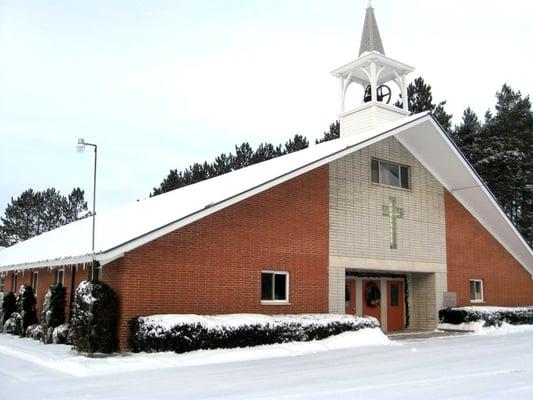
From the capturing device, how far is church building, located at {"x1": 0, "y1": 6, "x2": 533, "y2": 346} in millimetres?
16078

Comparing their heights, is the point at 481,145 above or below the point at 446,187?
above

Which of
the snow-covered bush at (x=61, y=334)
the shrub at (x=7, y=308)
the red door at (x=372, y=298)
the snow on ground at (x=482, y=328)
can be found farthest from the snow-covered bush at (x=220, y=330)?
the shrub at (x=7, y=308)

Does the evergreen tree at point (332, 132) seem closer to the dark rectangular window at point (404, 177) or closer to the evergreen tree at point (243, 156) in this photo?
the evergreen tree at point (243, 156)

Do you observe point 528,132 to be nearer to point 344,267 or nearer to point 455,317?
point 455,317

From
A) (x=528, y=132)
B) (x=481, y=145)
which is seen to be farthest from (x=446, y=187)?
(x=528, y=132)

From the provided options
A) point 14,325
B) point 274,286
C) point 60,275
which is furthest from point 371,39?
point 14,325

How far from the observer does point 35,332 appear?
62.7 ft

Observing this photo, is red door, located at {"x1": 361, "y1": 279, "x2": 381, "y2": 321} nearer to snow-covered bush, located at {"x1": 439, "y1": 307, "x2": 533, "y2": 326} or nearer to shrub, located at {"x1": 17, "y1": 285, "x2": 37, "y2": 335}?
snow-covered bush, located at {"x1": 439, "y1": 307, "x2": 533, "y2": 326}

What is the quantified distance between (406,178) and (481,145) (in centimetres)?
2270

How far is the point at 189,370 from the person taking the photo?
1248 cm

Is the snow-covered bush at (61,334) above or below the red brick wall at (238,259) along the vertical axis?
below

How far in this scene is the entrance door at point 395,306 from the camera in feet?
74.2

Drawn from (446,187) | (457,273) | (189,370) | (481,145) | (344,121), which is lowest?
(189,370)

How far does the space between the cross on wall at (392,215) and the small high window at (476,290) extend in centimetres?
483
